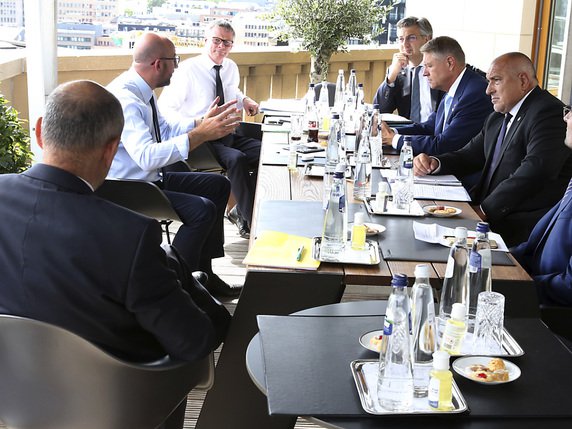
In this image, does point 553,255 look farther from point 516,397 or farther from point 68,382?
point 68,382

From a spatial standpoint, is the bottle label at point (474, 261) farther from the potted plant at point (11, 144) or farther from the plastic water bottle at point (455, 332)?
the potted plant at point (11, 144)

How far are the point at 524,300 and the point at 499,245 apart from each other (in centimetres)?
38

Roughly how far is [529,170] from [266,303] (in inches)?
68.1

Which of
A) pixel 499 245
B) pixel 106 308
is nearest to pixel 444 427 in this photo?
pixel 106 308

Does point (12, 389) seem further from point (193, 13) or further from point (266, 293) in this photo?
point (193, 13)

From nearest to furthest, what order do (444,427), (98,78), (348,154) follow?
(444,427) < (348,154) < (98,78)

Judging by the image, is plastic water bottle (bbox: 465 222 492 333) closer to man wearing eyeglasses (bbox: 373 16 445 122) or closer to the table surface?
the table surface

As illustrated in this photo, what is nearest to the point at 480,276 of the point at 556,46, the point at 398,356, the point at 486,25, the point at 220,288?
the point at 398,356

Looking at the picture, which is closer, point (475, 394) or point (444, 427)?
point (444, 427)

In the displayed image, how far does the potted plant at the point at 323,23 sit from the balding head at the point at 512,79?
290 cm

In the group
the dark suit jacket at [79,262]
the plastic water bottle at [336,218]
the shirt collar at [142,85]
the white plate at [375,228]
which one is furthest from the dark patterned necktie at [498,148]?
the dark suit jacket at [79,262]

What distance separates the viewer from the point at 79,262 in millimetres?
1962

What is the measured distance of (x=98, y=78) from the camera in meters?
6.87

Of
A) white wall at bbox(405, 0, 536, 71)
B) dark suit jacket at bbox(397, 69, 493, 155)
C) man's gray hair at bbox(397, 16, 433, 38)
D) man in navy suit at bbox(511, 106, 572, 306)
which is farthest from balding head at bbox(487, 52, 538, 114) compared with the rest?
white wall at bbox(405, 0, 536, 71)
